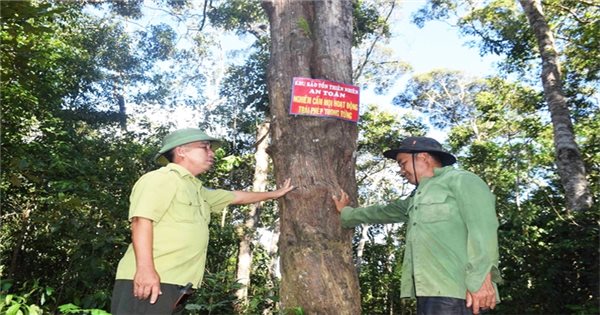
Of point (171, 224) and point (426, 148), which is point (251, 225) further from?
point (171, 224)

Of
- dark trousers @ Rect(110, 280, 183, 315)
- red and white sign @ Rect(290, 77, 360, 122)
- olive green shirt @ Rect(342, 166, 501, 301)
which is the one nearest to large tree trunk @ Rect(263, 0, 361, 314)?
red and white sign @ Rect(290, 77, 360, 122)

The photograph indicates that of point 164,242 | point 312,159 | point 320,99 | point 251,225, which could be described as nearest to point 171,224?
point 164,242

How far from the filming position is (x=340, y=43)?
12.8 feet

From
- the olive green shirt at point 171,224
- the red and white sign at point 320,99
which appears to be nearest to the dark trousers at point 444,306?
the olive green shirt at point 171,224

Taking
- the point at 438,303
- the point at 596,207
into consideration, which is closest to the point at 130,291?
the point at 438,303

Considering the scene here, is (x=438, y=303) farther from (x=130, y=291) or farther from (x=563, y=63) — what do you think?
(x=563, y=63)

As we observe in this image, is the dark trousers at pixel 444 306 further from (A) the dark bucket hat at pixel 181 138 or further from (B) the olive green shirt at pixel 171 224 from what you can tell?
(A) the dark bucket hat at pixel 181 138

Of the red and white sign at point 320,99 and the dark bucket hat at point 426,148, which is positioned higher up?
the red and white sign at point 320,99

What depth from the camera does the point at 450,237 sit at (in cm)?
266

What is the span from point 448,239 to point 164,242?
5.39 ft

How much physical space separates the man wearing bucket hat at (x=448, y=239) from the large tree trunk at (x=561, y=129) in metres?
5.69

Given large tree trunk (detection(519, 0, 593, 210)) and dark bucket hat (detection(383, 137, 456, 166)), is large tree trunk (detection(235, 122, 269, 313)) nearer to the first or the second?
large tree trunk (detection(519, 0, 593, 210))

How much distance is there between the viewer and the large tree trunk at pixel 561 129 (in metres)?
7.51

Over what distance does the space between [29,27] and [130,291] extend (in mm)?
2480
